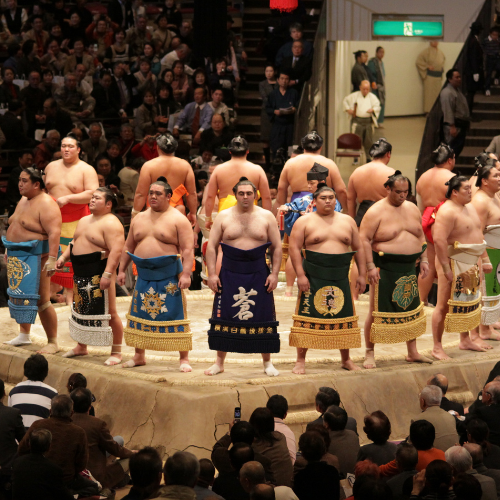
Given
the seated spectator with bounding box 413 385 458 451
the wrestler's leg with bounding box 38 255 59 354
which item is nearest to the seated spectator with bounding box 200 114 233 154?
the wrestler's leg with bounding box 38 255 59 354

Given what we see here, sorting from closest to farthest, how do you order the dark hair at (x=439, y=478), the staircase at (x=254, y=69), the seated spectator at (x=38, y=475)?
1. the dark hair at (x=439, y=478)
2. the seated spectator at (x=38, y=475)
3. the staircase at (x=254, y=69)

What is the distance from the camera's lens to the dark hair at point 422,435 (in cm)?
379

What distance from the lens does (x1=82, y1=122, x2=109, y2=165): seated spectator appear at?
898cm

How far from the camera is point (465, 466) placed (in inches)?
142

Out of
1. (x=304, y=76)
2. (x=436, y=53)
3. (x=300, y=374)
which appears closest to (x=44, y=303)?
(x=300, y=374)

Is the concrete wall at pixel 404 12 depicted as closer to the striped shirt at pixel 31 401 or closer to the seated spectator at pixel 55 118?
the seated spectator at pixel 55 118

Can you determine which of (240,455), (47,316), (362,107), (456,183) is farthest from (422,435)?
(362,107)

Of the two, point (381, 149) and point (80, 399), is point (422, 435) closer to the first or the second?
point (80, 399)

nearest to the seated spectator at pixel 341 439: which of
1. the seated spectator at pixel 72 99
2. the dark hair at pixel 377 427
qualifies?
→ the dark hair at pixel 377 427

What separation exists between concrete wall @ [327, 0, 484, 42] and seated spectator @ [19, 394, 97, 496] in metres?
7.80

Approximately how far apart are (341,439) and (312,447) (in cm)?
46

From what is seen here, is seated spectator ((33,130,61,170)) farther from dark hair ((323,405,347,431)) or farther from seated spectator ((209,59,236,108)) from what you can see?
dark hair ((323,405,347,431))

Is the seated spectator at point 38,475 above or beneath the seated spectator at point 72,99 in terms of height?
beneath

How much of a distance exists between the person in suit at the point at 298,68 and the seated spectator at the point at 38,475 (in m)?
6.20
